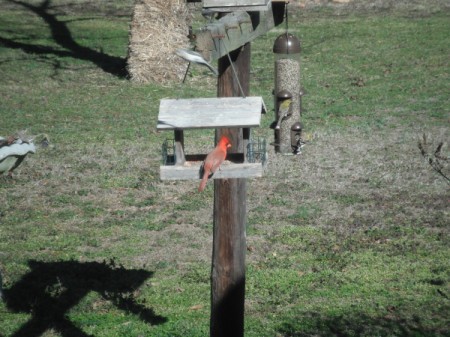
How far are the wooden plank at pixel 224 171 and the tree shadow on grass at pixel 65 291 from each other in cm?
221

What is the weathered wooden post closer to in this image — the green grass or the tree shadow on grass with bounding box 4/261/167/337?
the green grass

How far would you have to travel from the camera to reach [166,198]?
10.6 m

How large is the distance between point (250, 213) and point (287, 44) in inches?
115

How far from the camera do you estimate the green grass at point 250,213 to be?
285 inches

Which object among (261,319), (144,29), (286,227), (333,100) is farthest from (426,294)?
(144,29)

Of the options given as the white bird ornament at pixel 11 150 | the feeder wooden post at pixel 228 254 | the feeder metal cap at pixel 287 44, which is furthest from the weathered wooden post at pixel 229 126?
the feeder metal cap at pixel 287 44

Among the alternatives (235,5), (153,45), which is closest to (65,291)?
(235,5)

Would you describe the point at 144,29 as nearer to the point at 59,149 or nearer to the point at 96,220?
the point at 59,149

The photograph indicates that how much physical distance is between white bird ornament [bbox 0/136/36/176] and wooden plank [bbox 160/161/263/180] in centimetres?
83

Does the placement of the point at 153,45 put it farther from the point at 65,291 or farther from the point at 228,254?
the point at 228,254

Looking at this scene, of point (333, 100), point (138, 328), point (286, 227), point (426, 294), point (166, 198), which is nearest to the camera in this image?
point (138, 328)

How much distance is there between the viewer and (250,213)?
9.91m

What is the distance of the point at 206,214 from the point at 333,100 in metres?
6.56

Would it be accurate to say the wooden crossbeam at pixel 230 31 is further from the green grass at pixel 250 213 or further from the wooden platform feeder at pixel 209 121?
the green grass at pixel 250 213
